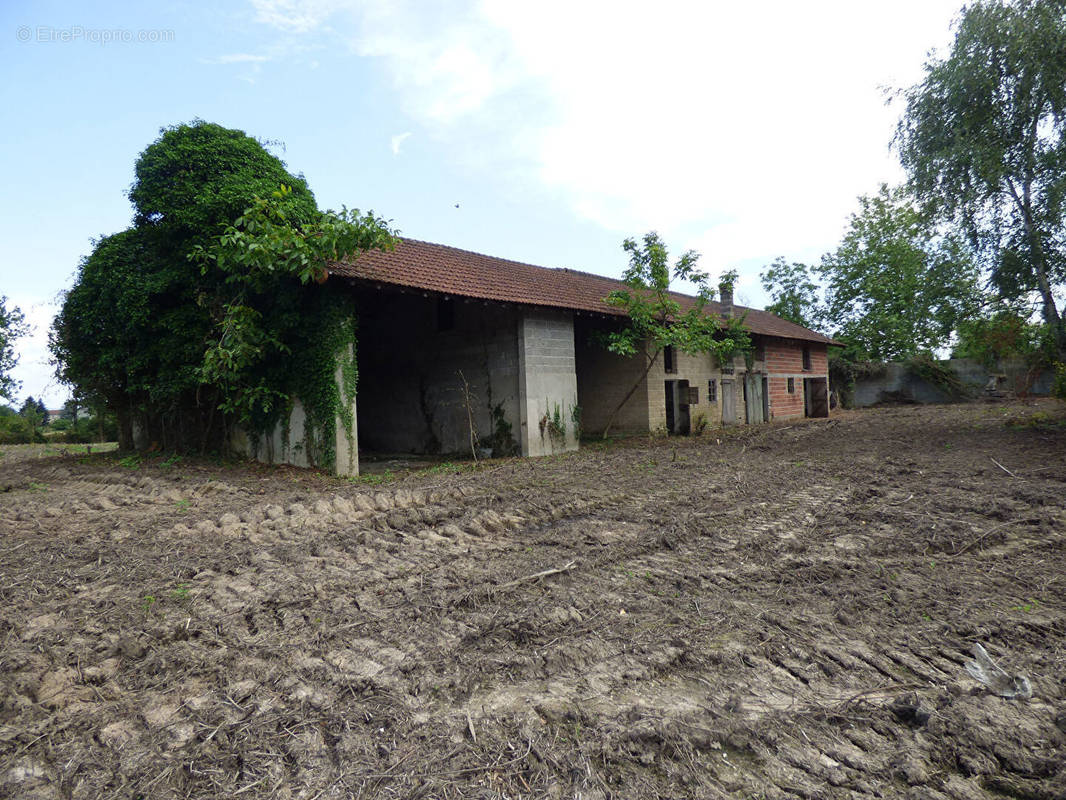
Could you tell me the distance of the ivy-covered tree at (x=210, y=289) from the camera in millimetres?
10477

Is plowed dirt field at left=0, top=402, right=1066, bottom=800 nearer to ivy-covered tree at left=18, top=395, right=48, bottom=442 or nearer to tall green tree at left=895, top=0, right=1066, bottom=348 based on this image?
tall green tree at left=895, top=0, right=1066, bottom=348

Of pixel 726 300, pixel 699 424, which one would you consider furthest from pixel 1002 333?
pixel 726 300

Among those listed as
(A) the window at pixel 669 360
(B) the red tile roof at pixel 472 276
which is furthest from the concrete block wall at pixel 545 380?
(A) the window at pixel 669 360

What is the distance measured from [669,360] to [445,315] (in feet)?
23.3

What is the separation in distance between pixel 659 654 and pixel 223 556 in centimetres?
393

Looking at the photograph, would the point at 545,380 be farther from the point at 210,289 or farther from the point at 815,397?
the point at 815,397

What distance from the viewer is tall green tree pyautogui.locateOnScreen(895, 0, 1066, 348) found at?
11.7 m

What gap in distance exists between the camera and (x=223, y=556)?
525 centimetres

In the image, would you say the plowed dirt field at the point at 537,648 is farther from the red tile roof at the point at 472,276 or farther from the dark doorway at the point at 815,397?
the dark doorway at the point at 815,397

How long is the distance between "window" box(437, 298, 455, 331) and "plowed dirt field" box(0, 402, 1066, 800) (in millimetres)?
8075

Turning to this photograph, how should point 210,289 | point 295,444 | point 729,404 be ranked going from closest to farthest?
point 295,444 → point 210,289 → point 729,404

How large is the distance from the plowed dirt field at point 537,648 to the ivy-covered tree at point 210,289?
4.37m

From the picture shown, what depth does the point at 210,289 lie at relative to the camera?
11648mm

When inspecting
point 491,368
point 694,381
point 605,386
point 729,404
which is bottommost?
point 729,404
